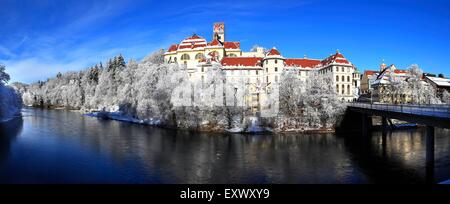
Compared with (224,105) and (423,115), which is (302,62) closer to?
(224,105)

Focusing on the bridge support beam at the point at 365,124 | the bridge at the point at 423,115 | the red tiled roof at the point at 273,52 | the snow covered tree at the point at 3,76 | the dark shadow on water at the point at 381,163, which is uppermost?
the red tiled roof at the point at 273,52

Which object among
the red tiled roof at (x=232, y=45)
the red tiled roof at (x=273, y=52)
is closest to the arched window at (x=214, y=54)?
the red tiled roof at (x=232, y=45)

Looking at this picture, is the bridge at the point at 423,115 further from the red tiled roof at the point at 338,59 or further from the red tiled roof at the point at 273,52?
the red tiled roof at the point at 273,52

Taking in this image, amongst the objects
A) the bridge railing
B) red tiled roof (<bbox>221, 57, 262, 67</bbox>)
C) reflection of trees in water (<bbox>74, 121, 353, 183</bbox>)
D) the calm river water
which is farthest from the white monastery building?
the calm river water

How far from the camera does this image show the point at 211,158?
32.5 metres

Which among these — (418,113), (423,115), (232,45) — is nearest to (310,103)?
(418,113)

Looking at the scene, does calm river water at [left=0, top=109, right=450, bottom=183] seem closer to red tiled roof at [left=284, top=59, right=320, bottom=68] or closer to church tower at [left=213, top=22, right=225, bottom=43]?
red tiled roof at [left=284, top=59, right=320, bottom=68]

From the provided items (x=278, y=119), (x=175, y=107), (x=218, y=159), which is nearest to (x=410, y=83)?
(x=278, y=119)

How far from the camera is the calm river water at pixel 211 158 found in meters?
25.5

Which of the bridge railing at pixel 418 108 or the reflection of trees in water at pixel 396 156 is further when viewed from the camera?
the bridge railing at pixel 418 108

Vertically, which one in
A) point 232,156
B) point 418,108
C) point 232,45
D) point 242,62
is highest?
point 232,45

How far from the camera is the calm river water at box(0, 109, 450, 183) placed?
25.5 meters

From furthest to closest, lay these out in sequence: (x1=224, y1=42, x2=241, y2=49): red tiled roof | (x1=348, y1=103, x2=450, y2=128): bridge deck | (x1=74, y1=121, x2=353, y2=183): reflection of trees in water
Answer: (x1=224, y1=42, x2=241, y2=49): red tiled roof, (x1=348, y1=103, x2=450, y2=128): bridge deck, (x1=74, y1=121, x2=353, y2=183): reflection of trees in water
